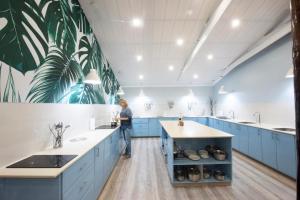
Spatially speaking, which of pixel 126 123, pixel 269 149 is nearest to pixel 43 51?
pixel 126 123

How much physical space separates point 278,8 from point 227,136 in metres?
2.73

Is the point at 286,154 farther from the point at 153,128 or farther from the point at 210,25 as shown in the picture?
the point at 153,128

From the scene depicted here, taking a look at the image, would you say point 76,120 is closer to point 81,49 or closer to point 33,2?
point 81,49

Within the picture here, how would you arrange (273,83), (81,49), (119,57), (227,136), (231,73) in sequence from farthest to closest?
(231,73) < (119,57) < (273,83) < (81,49) < (227,136)

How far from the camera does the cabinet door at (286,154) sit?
2.98 m

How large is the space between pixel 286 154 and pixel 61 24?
4.49 m

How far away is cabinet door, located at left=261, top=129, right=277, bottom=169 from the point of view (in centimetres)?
343

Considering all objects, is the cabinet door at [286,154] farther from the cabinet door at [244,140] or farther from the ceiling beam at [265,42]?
the ceiling beam at [265,42]

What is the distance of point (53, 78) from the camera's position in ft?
7.59

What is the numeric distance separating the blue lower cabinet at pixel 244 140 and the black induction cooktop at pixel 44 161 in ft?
14.1

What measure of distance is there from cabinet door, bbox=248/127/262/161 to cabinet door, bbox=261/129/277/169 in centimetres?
14

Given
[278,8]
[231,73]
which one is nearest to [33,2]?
[278,8]

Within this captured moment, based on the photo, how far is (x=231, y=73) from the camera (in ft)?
21.2

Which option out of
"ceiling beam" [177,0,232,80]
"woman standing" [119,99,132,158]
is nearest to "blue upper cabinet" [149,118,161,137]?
"woman standing" [119,99,132,158]
